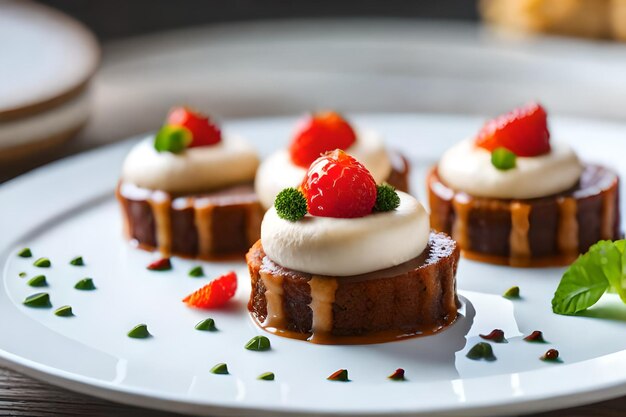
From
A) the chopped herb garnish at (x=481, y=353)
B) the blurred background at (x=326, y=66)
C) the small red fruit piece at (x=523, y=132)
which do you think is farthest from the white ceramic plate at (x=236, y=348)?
the blurred background at (x=326, y=66)

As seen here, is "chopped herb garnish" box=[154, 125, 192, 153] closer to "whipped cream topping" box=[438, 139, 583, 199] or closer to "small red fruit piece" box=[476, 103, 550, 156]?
"whipped cream topping" box=[438, 139, 583, 199]

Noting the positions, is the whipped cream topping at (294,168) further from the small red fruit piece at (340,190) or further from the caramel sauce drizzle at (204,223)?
the small red fruit piece at (340,190)

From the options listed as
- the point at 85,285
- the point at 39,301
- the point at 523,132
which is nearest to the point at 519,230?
the point at 523,132

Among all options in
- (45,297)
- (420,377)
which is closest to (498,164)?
(420,377)

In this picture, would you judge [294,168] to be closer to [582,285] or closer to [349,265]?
[349,265]

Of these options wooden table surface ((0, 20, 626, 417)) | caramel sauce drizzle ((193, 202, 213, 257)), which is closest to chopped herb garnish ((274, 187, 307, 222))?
caramel sauce drizzle ((193, 202, 213, 257))

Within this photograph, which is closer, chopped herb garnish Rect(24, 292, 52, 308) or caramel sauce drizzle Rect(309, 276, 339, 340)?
caramel sauce drizzle Rect(309, 276, 339, 340)
